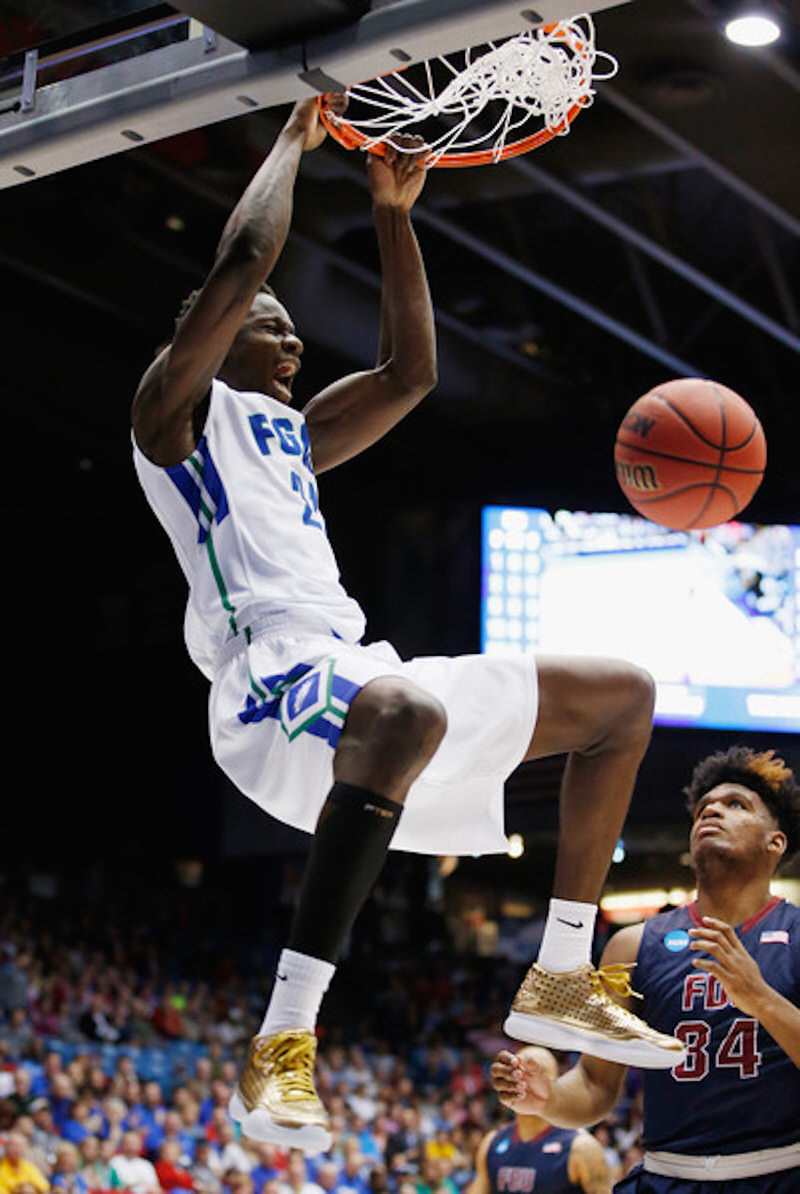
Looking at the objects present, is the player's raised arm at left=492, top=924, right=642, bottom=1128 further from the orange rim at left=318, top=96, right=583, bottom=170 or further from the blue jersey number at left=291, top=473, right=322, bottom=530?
the orange rim at left=318, top=96, right=583, bottom=170

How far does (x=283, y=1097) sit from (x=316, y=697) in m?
0.71

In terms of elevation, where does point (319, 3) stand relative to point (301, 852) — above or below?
above

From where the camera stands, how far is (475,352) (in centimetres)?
1428

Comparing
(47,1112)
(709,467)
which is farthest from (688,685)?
(709,467)

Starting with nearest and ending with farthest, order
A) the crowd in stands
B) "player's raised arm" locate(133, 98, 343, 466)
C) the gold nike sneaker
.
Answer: the gold nike sneaker, "player's raised arm" locate(133, 98, 343, 466), the crowd in stands

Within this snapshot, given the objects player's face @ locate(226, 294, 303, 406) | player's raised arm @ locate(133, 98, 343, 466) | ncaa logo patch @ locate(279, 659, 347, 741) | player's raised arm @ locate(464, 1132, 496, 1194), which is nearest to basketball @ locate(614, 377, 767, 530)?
player's face @ locate(226, 294, 303, 406)

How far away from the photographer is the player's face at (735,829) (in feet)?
14.6

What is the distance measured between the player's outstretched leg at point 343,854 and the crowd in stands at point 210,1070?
7.04 meters

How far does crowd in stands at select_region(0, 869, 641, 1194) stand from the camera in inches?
408

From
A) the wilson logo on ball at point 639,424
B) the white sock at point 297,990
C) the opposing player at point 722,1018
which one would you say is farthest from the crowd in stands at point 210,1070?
the white sock at point 297,990

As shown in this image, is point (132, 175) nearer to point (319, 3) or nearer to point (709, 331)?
point (709, 331)

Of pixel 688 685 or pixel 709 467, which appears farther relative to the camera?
pixel 688 685

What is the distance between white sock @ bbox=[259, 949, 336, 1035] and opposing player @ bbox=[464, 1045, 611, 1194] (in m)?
3.95

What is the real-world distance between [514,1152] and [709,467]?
311 centimetres
